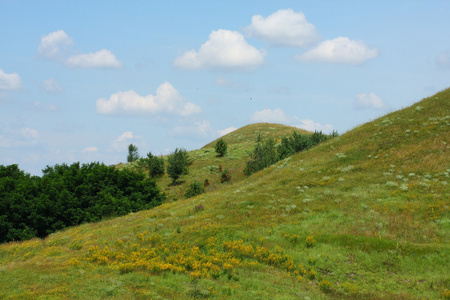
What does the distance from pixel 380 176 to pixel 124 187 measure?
83.6 feet

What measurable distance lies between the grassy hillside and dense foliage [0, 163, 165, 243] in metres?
6.28

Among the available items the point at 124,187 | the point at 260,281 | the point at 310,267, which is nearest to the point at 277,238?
the point at 310,267

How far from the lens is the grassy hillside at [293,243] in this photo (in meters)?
11.8

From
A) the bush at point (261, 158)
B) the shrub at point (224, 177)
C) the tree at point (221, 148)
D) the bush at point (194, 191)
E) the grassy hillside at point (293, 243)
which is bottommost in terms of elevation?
the grassy hillside at point (293, 243)

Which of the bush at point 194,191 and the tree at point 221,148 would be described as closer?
the bush at point 194,191

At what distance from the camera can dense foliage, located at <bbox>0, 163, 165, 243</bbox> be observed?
2795cm

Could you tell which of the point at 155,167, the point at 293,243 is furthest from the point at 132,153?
the point at 293,243

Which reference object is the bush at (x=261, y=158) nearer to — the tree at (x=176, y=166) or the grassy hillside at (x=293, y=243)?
the tree at (x=176, y=166)

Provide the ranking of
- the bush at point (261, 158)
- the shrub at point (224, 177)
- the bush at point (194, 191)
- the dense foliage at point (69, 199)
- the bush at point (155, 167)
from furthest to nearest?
the bush at point (155, 167), the shrub at point (224, 177), the bush at point (261, 158), the bush at point (194, 191), the dense foliage at point (69, 199)

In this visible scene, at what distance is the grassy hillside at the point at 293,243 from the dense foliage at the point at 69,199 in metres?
A: 6.28

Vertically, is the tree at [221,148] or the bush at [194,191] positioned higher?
the tree at [221,148]

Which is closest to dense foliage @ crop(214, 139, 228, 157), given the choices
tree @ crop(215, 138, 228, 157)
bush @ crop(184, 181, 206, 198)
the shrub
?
tree @ crop(215, 138, 228, 157)

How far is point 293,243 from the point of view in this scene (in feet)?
54.1

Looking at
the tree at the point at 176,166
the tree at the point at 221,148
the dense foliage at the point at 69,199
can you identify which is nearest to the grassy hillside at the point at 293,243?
the dense foliage at the point at 69,199
